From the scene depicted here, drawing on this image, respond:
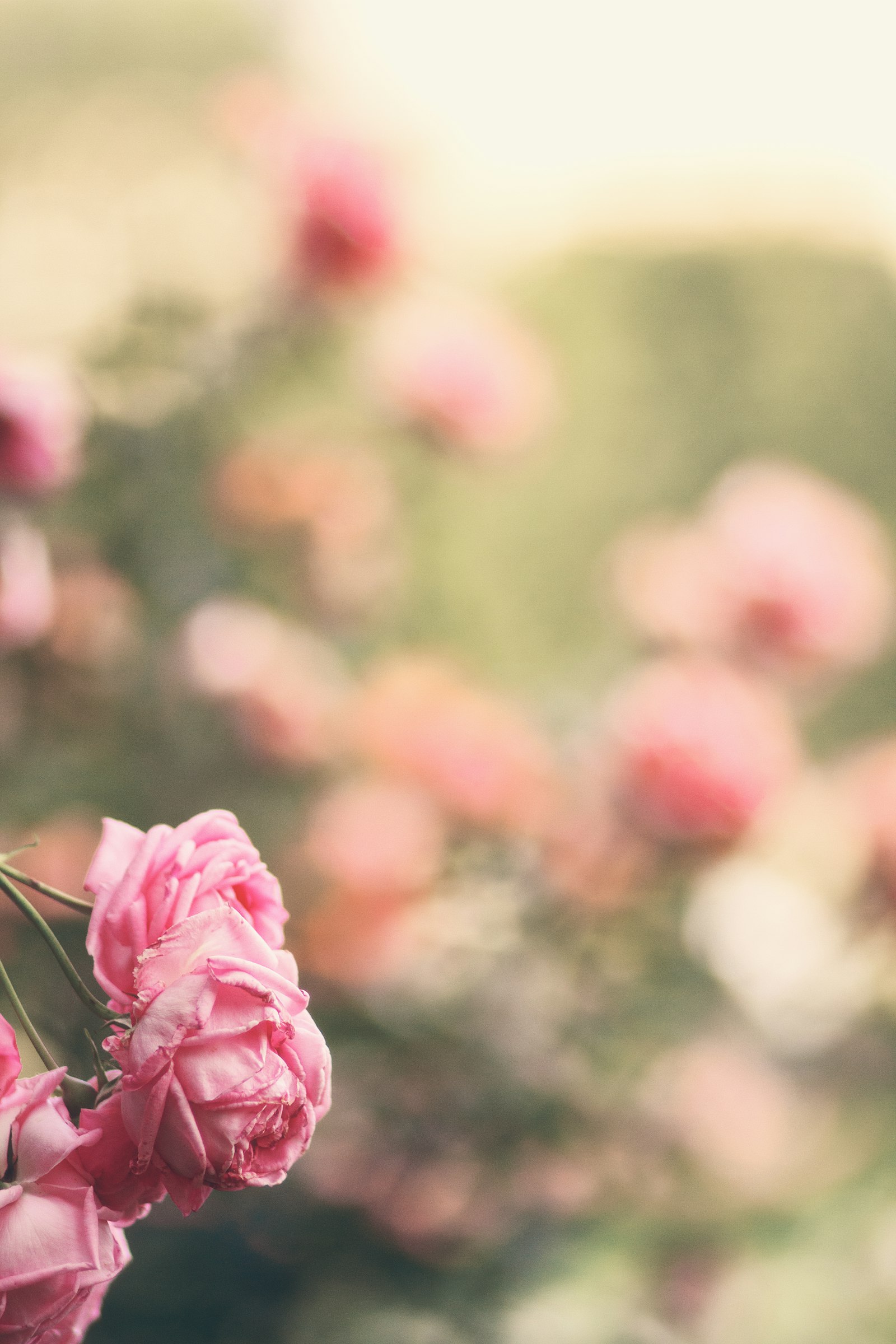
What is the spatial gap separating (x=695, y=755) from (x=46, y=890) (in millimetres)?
506

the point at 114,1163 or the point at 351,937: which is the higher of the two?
the point at 351,937

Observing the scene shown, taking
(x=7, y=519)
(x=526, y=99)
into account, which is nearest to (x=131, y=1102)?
(x=7, y=519)

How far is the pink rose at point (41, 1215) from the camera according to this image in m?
0.17

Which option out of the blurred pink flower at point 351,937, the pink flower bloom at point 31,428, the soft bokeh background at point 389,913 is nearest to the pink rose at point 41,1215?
the soft bokeh background at point 389,913

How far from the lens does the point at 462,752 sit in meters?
0.68

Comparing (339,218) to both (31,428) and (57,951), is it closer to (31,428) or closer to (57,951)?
(31,428)

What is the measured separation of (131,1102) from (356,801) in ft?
1.69

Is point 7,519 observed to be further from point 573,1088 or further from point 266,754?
point 573,1088

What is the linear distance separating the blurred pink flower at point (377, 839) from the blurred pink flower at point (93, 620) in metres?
0.17

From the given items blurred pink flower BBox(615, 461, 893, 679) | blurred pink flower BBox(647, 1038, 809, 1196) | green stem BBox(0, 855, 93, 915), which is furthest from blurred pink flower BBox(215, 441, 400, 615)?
green stem BBox(0, 855, 93, 915)

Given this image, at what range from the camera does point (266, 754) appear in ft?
2.19

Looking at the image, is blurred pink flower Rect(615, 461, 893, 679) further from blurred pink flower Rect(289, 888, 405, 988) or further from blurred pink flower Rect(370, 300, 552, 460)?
blurred pink flower Rect(289, 888, 405, 988)

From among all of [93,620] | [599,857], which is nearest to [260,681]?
[93,620]

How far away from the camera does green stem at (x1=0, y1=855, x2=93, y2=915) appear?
0.19 m
